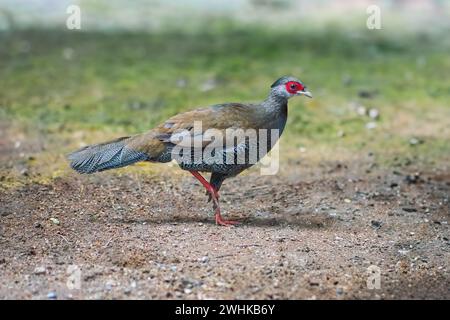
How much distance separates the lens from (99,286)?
3961mm

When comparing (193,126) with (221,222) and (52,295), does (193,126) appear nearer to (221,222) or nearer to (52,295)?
(221,222)

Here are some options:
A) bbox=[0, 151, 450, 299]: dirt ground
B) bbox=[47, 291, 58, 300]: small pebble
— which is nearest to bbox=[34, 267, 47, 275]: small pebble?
bbox=[0, 151, 450, 299]: dirt ground

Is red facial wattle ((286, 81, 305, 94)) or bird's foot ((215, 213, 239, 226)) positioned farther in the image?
red facial wattle ((286, 81, 305, 94))

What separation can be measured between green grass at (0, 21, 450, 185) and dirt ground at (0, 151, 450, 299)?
4.14ft

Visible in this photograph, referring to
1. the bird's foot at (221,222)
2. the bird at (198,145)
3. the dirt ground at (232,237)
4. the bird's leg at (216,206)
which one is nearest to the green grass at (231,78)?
the dirt ground at (232,237)

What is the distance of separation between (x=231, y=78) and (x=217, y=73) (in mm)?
249

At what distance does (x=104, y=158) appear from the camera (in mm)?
4988

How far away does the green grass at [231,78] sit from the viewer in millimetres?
7660

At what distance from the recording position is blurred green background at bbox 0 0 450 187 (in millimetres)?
7289

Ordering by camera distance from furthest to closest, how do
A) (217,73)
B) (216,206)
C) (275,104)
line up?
(217,73) → (275,104) → (216,206)

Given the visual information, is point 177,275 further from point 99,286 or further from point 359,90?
point 359,90

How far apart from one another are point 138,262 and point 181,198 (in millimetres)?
1363

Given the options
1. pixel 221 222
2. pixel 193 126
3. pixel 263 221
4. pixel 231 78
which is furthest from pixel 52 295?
pixel 231 78

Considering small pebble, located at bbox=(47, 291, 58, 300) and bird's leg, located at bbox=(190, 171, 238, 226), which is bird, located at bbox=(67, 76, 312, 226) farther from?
small pebble, located at bbox=(47, 291, 58, 300)
